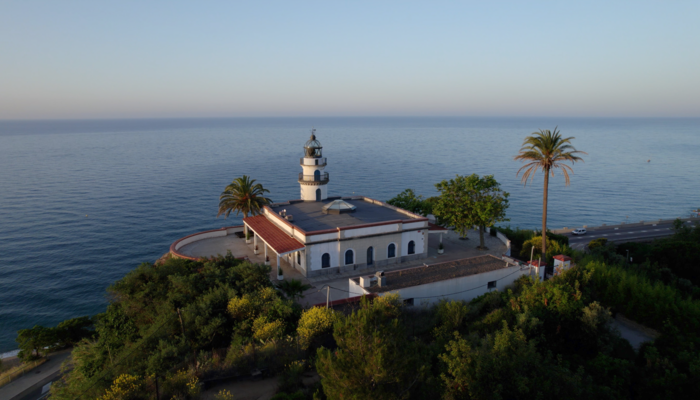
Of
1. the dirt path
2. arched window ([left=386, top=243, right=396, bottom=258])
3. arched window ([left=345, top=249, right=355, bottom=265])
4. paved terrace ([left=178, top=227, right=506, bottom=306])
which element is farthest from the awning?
the dirt path

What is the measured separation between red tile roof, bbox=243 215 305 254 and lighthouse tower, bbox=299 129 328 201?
17.5ft

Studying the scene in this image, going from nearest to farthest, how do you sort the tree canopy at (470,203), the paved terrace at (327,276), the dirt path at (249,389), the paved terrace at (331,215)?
the dirt path at (249,389)
the paved terrace at (327,276)
the paved terrace at (331,215)
the tree canopy at (470,203)

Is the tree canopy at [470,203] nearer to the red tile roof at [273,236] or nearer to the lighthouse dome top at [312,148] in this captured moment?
the lighthouse dome top at [312,148]

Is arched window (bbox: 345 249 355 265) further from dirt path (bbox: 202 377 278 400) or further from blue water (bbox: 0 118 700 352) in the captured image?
blue water (bbox: 0 118 700 352)

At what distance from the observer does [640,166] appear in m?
124

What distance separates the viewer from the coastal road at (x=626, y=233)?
4994 centimetres

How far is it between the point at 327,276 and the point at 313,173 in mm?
12988

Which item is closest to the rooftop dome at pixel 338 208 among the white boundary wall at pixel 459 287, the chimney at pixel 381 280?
the white boundary wall at pixel 459 287

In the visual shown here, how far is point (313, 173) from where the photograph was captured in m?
39.9

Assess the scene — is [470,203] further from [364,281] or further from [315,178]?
[315,178]

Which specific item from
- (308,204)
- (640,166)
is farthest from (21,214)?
(640,166)

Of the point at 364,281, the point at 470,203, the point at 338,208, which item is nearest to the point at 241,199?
the point at 338,208

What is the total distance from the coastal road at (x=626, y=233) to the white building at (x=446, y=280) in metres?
22.9

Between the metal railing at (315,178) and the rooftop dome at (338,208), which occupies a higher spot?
the metal railing at (315,178)
